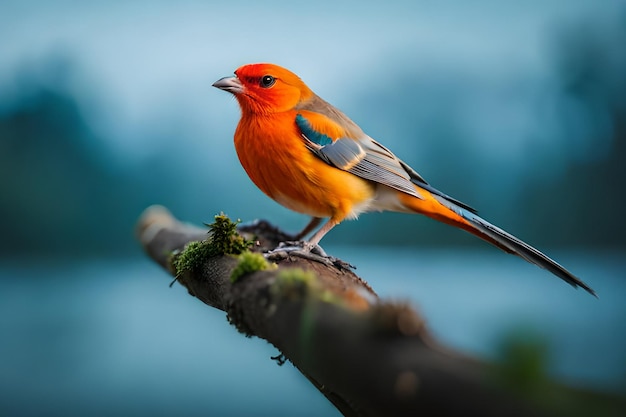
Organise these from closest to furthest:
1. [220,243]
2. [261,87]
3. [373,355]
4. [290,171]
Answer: [373,355], [220,243], [290,171], [261,87]

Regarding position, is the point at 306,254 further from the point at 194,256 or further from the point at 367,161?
the point at 367,161

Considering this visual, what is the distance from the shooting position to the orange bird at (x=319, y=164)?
2.26 m

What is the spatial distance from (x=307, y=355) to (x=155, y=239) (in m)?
2.41

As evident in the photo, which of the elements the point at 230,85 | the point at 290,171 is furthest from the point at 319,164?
the point at 230,85

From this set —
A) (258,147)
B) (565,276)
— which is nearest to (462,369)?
(565,276)

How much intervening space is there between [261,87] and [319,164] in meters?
0.40

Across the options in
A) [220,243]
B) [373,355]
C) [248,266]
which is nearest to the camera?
[373,355]

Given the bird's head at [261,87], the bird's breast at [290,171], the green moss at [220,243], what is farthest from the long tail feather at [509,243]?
the green moss at [220,243]

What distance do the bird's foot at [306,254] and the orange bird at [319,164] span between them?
0.03m

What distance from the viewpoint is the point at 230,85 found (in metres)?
2.37

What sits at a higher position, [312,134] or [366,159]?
[366,159]

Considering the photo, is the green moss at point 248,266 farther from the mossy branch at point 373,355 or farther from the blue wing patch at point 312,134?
the blue wing patch at point 312,134

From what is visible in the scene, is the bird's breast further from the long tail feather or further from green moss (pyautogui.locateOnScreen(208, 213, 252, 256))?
the long tail feather

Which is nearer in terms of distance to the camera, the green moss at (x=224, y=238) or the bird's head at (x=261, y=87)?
the green moss at (x=224, y=238)
